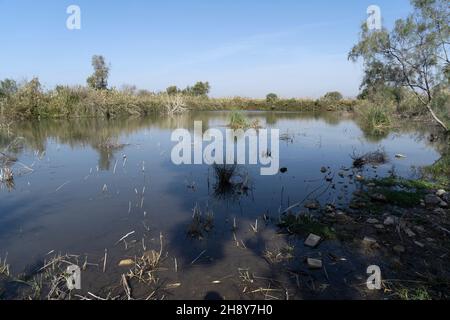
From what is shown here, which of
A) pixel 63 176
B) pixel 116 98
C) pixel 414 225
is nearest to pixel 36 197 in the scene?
pixel 63 176

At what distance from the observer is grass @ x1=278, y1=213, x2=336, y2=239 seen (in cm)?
435

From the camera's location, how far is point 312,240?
4.08 m

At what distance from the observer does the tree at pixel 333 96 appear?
1898 inches

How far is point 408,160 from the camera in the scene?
9.95 metres

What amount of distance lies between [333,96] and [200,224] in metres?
50.8

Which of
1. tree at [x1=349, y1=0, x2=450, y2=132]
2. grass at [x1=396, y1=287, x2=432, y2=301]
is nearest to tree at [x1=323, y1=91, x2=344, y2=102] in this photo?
tree at [x1=349, y1=0, x2=450, y2=132]

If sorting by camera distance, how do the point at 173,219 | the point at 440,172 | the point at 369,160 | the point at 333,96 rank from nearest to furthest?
the point at 173,219
the point at 440,172
the point at 369,160
the point at 333,96

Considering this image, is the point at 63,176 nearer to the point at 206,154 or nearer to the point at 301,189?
the point at 206,154

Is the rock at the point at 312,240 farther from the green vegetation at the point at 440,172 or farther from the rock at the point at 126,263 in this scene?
the green vegetation at the point at 440,172

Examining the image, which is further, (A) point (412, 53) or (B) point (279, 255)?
(A) point (412, 53)

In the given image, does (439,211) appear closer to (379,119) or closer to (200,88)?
(379,119)

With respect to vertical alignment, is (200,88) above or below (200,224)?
above

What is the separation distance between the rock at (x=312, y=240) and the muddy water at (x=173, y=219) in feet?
0.32

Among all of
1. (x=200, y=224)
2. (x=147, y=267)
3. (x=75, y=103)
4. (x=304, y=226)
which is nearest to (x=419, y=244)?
(x=304, y=226)
